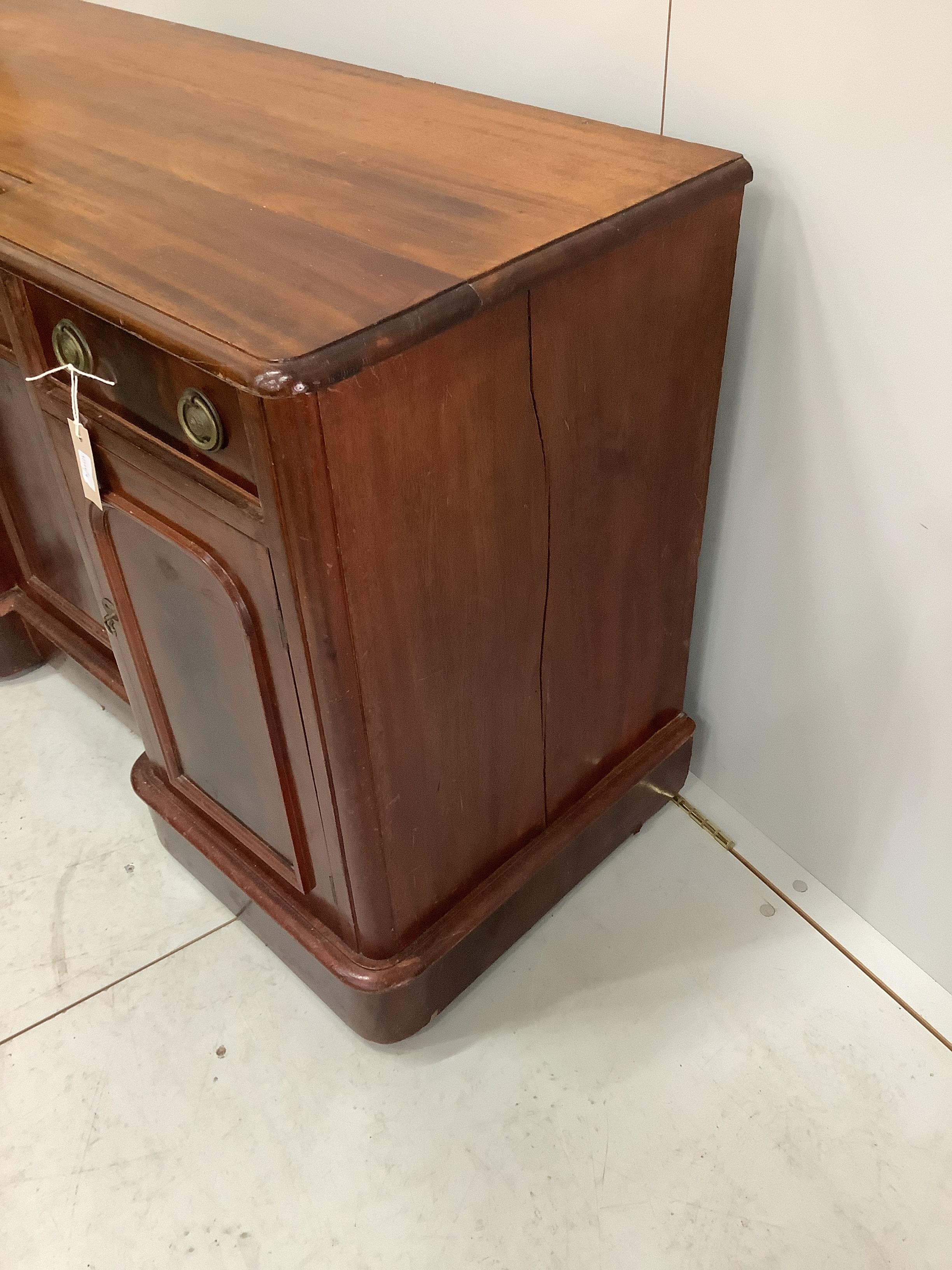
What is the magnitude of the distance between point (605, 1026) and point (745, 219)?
3.00 feet

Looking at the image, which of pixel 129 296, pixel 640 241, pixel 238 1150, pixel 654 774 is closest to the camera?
pixel 129 296

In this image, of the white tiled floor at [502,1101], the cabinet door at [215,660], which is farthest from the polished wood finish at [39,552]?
the white tiled floor at [502,1101]

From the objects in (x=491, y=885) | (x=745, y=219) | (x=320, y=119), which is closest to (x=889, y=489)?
(x=745, y=219)

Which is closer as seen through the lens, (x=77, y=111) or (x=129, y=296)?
(x=129, y=296)

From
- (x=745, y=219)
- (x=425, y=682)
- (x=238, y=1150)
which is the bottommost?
(x=238, y=1150)

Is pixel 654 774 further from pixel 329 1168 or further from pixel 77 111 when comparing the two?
pixel 77 111

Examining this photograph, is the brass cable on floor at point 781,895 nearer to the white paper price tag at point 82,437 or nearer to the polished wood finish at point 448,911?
the polished wood finish at point 448,911

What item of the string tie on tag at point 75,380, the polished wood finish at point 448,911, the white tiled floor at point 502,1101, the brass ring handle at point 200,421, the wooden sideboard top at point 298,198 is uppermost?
the wooden sideboard top at point 298,198

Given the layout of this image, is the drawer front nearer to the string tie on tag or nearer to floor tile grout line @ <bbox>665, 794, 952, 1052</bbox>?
the string tie on tag

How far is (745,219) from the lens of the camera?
1.02 m

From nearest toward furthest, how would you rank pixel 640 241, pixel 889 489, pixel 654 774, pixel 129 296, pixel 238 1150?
pixel 129 296
pixel 640 241
pixel 889 489
pixel 238 1150
pixel 654 774

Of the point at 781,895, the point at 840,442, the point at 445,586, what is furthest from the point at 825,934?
the point at 445,586

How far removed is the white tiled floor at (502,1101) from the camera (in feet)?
3.38

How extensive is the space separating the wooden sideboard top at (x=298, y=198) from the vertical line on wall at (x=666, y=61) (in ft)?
0.22
